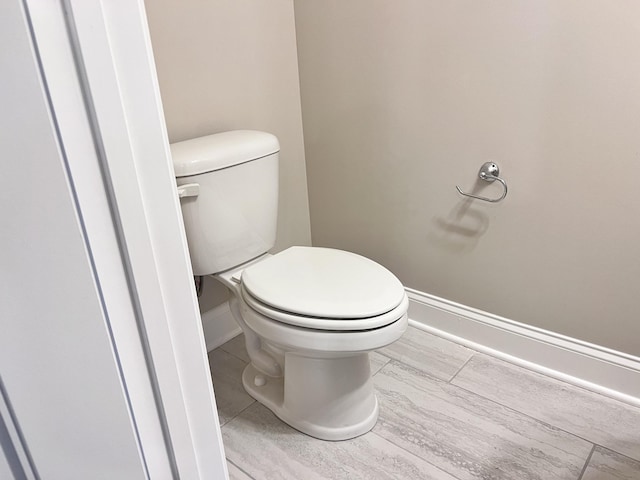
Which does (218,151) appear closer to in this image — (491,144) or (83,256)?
(491,144)

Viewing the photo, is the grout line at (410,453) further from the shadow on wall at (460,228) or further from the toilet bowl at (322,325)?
the shadow on wall at (460,228)

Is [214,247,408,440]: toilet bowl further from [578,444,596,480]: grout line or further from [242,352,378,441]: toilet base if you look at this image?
[578,444,596,480]: grout line

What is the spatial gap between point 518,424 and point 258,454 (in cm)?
75

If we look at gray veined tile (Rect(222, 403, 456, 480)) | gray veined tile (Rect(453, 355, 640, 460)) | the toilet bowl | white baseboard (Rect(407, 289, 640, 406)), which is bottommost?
gray veined tile (Rect(222, 403, 456, 480))

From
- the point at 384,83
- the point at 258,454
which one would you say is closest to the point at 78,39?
the point at 258,454

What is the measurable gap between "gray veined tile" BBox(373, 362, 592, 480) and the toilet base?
0.30 ft

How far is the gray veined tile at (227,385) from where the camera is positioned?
1501 millimetres

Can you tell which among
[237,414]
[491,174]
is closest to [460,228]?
[491,174]

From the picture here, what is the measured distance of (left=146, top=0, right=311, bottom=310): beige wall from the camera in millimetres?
1432

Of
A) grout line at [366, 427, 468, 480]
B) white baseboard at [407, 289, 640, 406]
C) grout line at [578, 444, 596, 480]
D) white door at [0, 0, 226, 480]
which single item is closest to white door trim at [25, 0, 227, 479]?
white door at [0, 0, 226, 480]

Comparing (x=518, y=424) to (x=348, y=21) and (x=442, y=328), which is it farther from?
(x=348, y=21)

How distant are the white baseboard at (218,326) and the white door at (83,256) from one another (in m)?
1.28

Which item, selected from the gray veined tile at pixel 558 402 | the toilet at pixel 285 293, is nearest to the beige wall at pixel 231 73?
the toilet at pixel 285 293

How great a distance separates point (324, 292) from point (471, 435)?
60 cm
